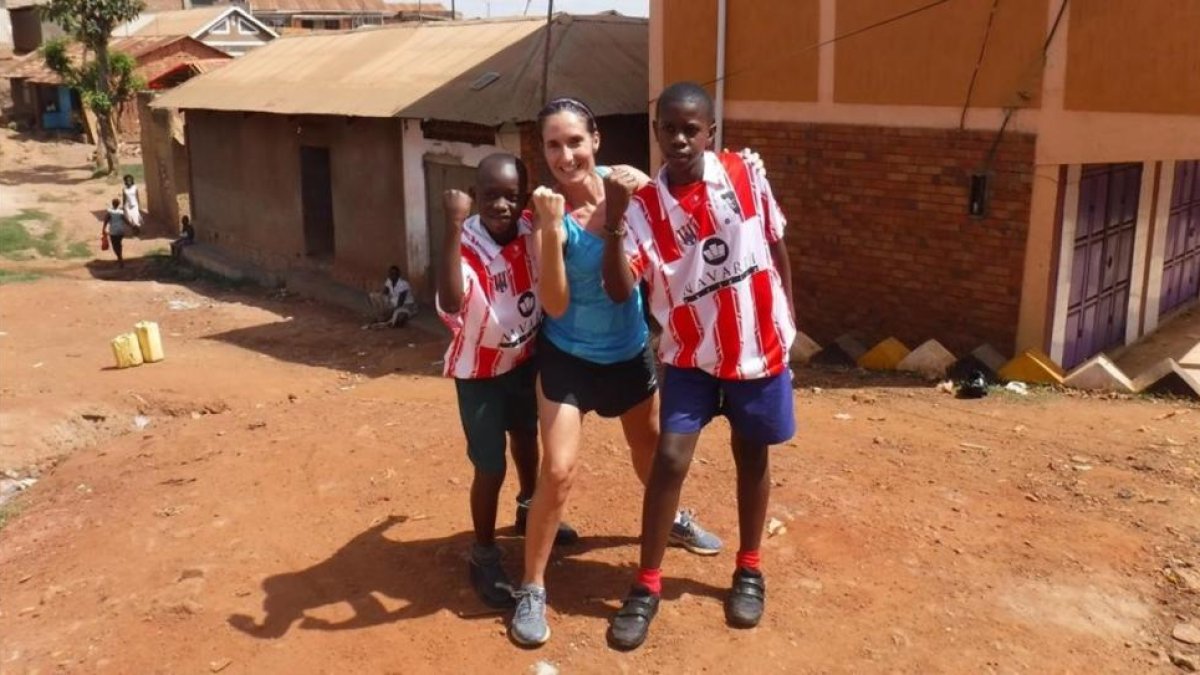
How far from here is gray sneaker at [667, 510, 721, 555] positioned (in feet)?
13.2

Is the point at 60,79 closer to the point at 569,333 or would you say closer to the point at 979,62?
the point at 979,62

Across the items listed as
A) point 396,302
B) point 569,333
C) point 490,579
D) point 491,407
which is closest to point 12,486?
point 490,579

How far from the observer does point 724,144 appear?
29.0 ft

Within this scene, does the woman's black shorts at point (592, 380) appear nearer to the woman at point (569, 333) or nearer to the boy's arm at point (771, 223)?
the woman at point (569, 333)

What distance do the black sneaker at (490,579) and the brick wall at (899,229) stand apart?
4.81 m

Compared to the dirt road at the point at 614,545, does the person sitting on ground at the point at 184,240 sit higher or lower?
lower

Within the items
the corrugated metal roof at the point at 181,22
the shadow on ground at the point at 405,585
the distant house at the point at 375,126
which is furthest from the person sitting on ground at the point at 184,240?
the corrugated metal roof at the point at 181,22

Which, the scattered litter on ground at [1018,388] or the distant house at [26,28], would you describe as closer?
the scattered litter on ground at [1018,388]

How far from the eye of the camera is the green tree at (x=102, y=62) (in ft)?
82.9

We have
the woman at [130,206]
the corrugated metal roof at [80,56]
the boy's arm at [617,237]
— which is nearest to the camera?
the boy's arm at [617,237]

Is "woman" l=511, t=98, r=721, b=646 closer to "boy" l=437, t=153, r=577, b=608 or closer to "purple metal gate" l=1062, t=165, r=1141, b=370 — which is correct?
"boy" l=437, t=153, r=577, b=608

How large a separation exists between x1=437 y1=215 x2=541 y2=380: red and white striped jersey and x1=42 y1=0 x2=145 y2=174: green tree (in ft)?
83.6

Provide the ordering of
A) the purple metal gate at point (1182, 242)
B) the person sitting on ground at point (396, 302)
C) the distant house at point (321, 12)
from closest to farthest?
the purple metal gate at point (1182, 242)
the person sitting on ground at point (396, 302)
the distant house at point (321, 12)

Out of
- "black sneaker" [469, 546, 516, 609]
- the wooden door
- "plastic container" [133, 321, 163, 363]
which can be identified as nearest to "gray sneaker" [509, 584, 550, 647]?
"black sneaker" [469, 546, 516, 609]
